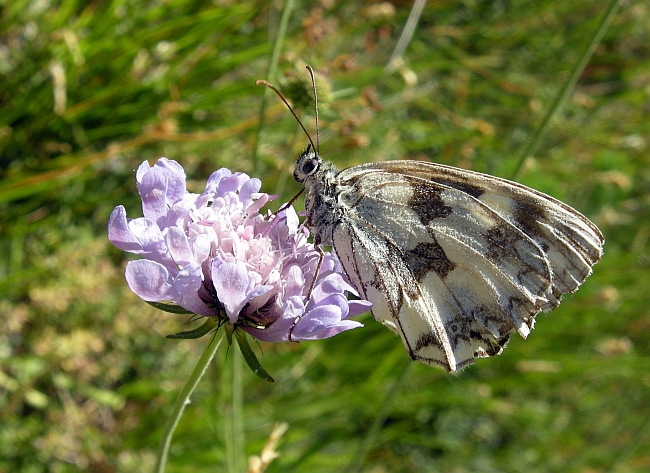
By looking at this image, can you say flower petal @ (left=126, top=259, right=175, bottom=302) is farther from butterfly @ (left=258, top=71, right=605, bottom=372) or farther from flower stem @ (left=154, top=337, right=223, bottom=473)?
butterfly @ (left=258, top=71, right=605, bottom=372)

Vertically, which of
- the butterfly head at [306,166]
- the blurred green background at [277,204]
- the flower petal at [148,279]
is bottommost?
the blurred green background at [277,204]

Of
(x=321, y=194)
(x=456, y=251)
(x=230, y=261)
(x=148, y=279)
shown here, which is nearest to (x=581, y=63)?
(x=456, y=251)

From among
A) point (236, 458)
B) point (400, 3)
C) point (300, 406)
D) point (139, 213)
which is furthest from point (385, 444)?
point (400, 3)

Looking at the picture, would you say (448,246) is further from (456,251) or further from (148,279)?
(148,279)

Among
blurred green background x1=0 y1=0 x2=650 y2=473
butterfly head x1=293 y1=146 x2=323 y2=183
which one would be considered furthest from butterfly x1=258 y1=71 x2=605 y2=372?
blurred green background x1=0 y1=0 x2=650 y2=473

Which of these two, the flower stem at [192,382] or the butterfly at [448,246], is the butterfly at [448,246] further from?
the flower stem at [192,382]

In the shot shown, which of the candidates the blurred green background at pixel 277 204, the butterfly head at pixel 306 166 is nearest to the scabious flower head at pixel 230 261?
the butterfly head at pixel 306 166
